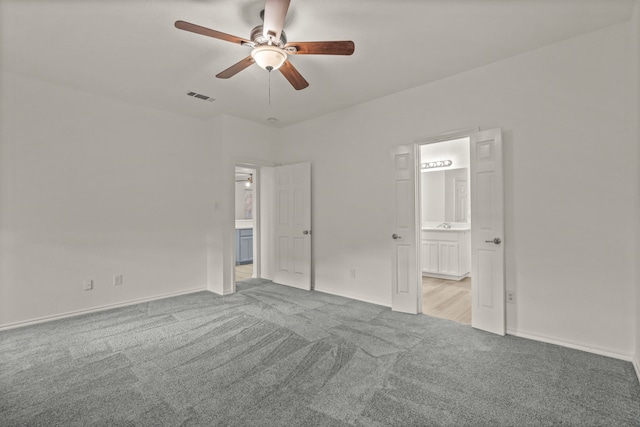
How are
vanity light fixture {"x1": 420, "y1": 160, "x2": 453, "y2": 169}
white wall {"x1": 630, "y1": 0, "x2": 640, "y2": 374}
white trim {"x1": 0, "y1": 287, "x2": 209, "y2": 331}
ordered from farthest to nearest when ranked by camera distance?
vanity light fixture {"x1": 420, "y1": 160, "x2": 453, "y2": 169} < white trim {"x1": 0, "y1": 287, "x2": 209, "y2": 331} < white wall {"x1": 630, "y1": 0, "x2": 640, "y2": 374}

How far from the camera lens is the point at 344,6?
7.43 feet

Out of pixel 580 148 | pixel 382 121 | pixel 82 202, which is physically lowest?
pixel 82 202

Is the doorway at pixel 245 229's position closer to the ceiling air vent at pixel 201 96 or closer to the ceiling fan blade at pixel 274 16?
the ceiling air vent at pixel 201 96

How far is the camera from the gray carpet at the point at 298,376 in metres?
1.80

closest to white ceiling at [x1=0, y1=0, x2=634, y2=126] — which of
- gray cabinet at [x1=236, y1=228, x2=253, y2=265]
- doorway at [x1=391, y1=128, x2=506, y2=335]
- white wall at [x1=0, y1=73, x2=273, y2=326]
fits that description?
white wall at [x1=0, y1=73, x2=273, y2=326]

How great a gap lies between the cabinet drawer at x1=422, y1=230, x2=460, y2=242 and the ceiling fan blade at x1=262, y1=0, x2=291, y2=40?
4.56 meters

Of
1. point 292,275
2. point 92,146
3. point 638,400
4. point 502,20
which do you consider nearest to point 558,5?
point 502,20

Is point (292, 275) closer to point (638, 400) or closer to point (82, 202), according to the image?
point (82, 202)

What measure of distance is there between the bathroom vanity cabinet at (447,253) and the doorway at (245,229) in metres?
3.26

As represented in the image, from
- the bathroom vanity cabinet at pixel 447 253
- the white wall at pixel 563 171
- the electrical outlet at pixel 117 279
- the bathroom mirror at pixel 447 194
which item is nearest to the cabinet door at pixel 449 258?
the bathroom vanity cabinet at pixel 447 253

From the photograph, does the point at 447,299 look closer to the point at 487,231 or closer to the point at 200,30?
the point at 487,231

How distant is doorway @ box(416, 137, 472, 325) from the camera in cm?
542

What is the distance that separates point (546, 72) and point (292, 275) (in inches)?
160

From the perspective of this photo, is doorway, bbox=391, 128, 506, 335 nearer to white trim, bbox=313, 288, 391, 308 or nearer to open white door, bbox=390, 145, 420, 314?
open white door, bbox=390, 145, 420, 314
